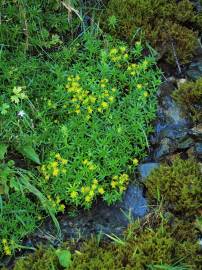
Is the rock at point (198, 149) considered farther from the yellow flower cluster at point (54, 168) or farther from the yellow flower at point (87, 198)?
the yellow flower cluster at point (54, 168)

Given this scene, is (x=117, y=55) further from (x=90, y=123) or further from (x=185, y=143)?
(x=185, y=143)

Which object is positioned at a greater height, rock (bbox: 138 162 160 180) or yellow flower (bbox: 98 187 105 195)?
rock (bbox: 138 162 160 180)

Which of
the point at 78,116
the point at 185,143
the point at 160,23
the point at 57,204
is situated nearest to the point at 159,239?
the point at 57,204

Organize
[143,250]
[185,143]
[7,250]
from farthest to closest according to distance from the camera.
A: [185,143] → [7,250] → [143,250]

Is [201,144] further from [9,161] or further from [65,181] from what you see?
[9,161]

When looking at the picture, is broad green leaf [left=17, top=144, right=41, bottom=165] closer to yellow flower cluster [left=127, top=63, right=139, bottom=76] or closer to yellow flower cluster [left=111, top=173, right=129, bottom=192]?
yellow flower cluster [left=111, top=173, right=129, bottom=192]

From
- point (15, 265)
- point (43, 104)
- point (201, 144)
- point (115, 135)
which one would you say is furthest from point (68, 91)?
point (15, 265)

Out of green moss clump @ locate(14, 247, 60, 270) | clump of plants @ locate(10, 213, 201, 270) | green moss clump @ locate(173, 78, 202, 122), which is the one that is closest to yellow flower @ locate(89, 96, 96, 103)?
green moss clump @ locate(173, 78, 202, 122)
